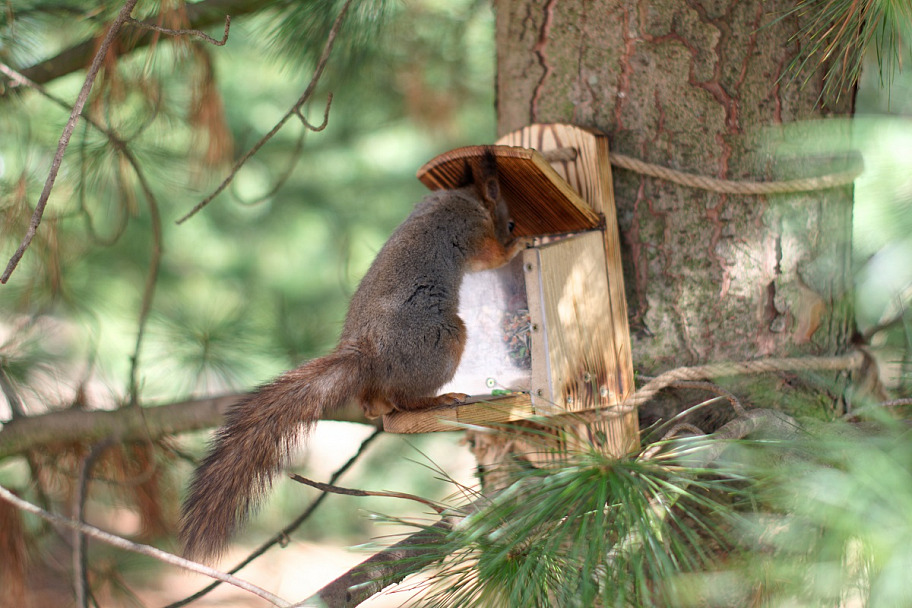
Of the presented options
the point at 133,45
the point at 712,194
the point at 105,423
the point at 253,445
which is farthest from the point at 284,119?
the point at 105,423

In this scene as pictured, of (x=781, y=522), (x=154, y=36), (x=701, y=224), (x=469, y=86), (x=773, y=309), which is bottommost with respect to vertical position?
(x=781, y=522)

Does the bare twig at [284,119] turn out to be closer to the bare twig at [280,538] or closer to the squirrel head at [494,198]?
the squirrel head at [494,198]

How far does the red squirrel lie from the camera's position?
1119 millimetres

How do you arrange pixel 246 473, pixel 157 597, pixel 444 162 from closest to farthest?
pixel 246 473 → pixel 444 162 → pixel 157 597

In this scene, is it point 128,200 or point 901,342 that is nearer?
point 901,342

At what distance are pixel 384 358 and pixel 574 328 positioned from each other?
0.34 m

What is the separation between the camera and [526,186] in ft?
4.87

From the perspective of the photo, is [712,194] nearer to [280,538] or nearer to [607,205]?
[607,205]

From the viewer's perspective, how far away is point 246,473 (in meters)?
1.14

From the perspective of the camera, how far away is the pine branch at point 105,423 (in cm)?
171

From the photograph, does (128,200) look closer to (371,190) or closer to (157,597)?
(371,190)

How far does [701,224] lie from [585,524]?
76 centimetres

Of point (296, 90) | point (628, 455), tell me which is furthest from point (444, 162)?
point (296, 90)

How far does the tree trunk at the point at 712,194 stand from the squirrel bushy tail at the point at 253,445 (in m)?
0.57
